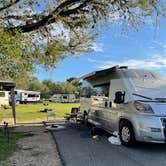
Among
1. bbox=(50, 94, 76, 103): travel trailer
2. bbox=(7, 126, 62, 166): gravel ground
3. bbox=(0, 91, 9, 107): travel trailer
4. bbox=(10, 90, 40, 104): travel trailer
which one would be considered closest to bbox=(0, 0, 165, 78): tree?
bbox=(7, 126, 62, 166): gravel ground

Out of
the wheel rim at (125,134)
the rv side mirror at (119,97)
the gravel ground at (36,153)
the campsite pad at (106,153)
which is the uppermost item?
the rv side mirror at (119,97)

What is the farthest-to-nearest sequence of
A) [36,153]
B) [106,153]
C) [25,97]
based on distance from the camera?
[25,97], [36,153], [106,153]

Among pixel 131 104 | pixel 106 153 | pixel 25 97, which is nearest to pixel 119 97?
pixel 131 104

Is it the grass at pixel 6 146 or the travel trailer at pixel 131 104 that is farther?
the travel trailer at pixel 131 104

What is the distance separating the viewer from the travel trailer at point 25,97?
168 ft

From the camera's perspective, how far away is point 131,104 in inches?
328

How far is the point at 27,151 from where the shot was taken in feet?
26.5

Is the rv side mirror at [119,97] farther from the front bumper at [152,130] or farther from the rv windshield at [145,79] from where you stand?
the front bumper at [152,130]

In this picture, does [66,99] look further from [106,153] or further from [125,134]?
[106,153]

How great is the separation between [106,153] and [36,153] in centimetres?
193

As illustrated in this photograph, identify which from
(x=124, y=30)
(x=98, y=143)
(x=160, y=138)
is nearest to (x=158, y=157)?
(x=160, y=138)

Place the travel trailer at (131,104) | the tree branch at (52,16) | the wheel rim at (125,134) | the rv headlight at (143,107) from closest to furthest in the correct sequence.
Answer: the travel trailer at (131,104) < the rv headlight at (143,107) < the wheel rim at (125,134) < the tree branch at (52,16)

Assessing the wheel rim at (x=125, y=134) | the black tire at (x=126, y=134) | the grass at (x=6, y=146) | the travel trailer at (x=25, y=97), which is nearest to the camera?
the grass at (x=6, y=146)

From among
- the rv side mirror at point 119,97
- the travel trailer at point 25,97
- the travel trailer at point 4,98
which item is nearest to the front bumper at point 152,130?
the rv side mirror at point 119,97
